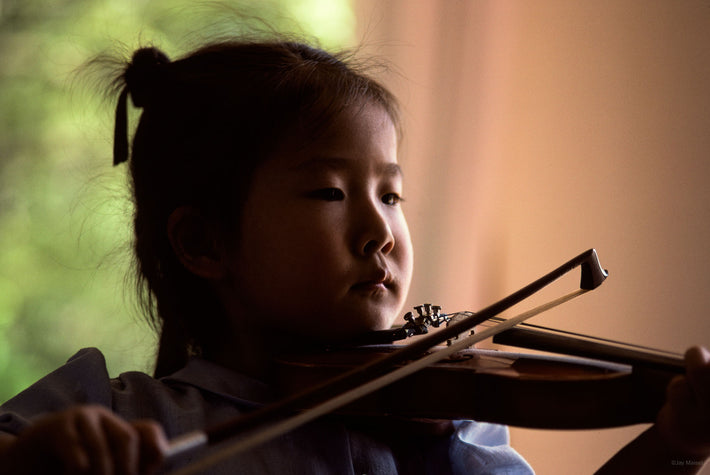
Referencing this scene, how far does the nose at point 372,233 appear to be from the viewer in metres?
0.76

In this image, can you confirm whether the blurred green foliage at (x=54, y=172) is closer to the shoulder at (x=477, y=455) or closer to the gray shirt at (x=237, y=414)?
the gray shirt at (x=237, y=414)

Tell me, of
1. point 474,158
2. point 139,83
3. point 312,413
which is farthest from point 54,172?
point 312,413

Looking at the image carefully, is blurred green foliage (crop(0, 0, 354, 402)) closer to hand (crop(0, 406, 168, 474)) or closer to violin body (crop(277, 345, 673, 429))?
violin body (crop(277, 345, 673, 429))

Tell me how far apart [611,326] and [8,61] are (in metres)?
1.13

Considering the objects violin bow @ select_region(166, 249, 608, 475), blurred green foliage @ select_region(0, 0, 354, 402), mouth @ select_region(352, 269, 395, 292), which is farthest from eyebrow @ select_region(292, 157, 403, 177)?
blurred green foliage @ select_region(0, 0, 354, 402)

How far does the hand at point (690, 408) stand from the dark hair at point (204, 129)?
451 mm

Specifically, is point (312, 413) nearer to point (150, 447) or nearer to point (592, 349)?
point (150, 447)

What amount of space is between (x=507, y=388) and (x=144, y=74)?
597 mm

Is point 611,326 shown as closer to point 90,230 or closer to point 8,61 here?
point 90,230

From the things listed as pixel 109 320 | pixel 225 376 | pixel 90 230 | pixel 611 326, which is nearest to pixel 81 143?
pixel 90 230

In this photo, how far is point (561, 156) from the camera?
1384 mm

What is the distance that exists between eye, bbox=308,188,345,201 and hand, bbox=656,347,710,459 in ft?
1.26

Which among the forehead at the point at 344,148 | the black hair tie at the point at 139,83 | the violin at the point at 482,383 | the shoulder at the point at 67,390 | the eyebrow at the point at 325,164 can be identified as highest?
the black hair tie at the point at 139,83

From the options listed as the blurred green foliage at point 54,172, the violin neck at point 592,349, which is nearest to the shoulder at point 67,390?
the violin neck at point 592,349
